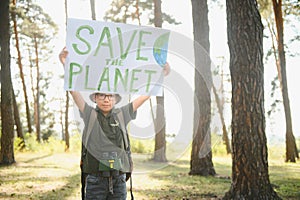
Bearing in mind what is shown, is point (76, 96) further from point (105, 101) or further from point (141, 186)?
point (141, 186)

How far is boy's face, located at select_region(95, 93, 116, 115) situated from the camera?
11.8 feet

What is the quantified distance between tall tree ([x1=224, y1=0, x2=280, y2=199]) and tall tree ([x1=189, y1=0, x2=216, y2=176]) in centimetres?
443

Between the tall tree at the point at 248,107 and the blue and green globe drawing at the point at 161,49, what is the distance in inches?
97.5

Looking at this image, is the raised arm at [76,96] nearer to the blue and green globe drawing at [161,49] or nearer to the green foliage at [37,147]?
the blue and green globe drawing at [161,49]

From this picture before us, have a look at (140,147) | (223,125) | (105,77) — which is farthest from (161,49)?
(223,125)

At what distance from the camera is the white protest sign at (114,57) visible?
12.5 feet

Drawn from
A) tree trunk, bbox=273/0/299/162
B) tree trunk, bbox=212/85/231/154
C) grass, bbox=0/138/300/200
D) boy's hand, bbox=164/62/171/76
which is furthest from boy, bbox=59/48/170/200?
tree trunk, bbox=212/85/231/154

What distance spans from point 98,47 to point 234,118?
3207 mm

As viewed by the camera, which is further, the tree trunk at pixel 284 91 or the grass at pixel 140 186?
the tree trunk at pixel 284 91

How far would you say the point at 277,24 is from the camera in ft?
54.9

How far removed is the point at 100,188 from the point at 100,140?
0.44 meters

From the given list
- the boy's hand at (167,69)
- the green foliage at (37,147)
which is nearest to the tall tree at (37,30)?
the green foliage at (37,147)

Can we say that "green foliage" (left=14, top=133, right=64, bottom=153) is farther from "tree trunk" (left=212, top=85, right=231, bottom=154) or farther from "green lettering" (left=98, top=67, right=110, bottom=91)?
"green lettering" (left=98, top=67, right=110, bottom=91)

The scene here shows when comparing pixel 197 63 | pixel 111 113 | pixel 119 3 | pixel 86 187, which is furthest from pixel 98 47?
pixel 119 3
